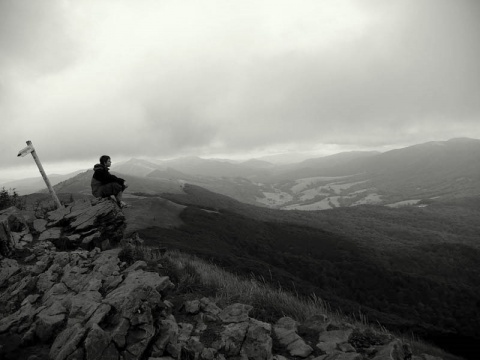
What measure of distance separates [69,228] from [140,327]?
389 inches

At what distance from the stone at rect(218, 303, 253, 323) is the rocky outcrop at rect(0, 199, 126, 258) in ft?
25.0

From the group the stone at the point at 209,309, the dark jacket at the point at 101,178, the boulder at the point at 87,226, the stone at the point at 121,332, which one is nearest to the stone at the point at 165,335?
the stone at the point at 121,332

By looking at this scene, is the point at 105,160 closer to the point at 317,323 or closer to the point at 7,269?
the point at 7,269

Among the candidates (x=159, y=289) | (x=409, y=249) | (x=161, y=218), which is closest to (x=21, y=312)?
(x=159, y=289)

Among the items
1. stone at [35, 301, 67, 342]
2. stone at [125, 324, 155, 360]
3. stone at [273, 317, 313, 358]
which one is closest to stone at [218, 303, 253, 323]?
stone at [273, 317, 313, 358]

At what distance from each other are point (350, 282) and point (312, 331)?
54.4m

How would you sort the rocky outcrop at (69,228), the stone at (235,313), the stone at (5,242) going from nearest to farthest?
the stone at (235,313), the stone at (5,242), the rocky outcrop at (69,228)

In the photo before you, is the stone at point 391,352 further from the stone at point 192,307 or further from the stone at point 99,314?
the stone at point 99,314

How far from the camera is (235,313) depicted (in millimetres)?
6691

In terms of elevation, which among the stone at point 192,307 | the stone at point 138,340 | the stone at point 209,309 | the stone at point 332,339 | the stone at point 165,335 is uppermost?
the stone at point 138,340

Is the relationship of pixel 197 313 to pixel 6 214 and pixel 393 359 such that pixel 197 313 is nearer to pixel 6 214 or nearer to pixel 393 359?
pixel 393 359

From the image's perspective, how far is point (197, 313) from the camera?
6.65 m

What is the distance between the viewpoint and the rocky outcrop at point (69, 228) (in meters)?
11.6

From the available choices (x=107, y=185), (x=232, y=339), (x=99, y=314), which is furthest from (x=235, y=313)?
(x=107, y=185)
